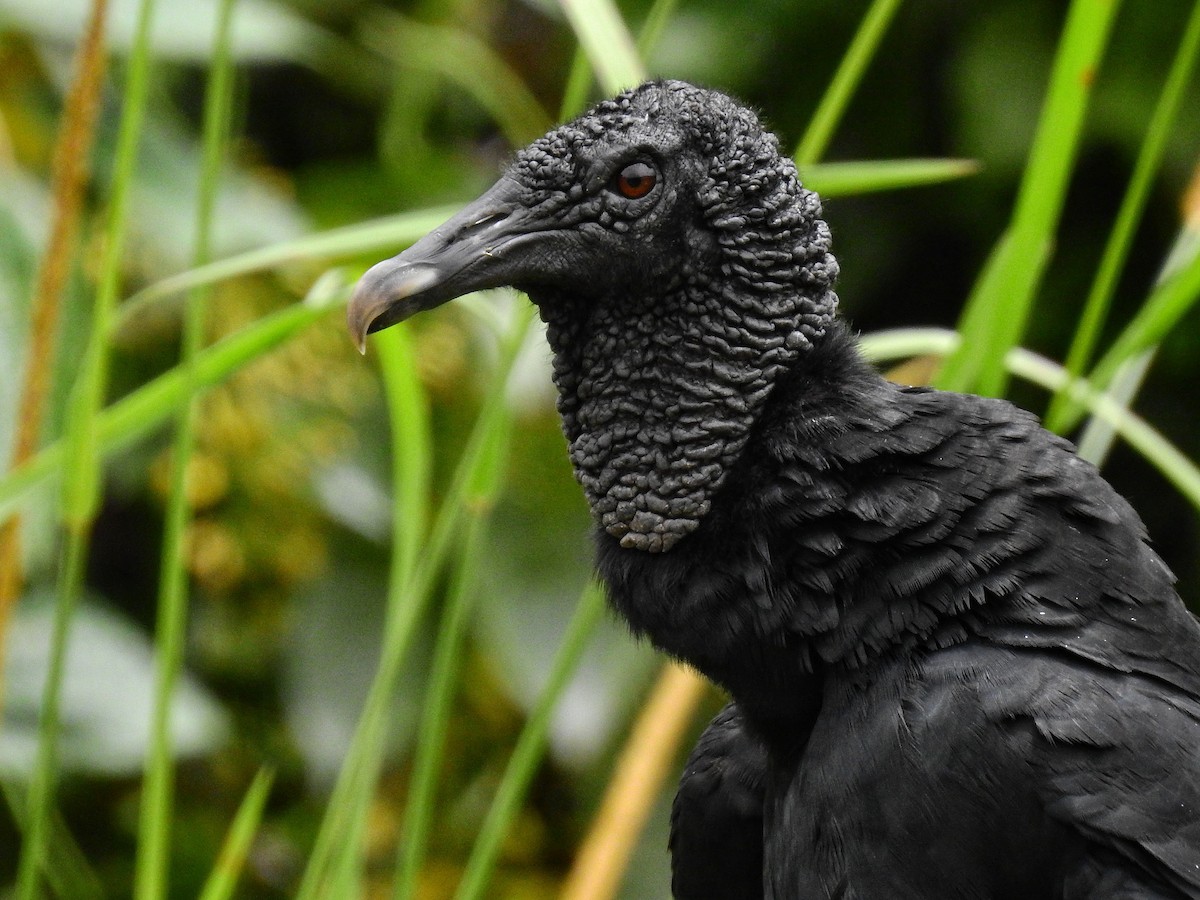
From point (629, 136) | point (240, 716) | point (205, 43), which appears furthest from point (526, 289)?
point (240, 716)

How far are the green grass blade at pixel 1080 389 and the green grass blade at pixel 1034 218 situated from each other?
0.03 meters

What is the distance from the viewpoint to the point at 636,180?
47.1 inches

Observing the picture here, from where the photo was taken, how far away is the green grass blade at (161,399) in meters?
1.30

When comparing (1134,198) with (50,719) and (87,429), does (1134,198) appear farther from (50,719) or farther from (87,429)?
Result: (50,719)

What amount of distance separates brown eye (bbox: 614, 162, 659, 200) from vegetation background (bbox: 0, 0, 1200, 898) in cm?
62

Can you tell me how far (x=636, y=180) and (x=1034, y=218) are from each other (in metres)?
0.36

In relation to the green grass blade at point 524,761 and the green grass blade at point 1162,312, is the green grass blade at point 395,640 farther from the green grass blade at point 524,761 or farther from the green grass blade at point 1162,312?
the green grass blade at point 1162,312

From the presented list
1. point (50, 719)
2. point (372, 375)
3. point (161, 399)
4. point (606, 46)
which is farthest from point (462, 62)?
point (50, 719)

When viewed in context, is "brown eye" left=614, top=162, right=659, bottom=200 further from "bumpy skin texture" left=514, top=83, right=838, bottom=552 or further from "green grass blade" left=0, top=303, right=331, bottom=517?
"green grass blade" left=0, top=303, right=331, bottom=517

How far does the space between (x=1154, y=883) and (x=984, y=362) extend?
1.65 feet

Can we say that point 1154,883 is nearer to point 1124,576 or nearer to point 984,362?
point 1124,576

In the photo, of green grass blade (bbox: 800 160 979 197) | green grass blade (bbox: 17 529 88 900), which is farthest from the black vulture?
green grass blade (bbox: 17 529 88 900)

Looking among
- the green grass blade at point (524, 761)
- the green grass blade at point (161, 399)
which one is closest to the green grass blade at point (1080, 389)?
the green grass blade at point (524, 761)

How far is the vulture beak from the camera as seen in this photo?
1.13 meters
